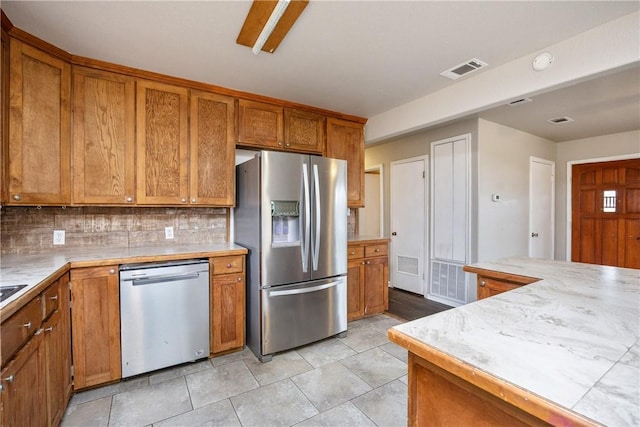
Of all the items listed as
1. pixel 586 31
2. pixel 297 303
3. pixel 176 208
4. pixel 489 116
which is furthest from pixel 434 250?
pixel 176 208

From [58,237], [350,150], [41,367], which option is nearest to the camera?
[41,367]

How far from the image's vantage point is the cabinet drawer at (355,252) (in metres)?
3.18

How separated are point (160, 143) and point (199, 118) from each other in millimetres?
403

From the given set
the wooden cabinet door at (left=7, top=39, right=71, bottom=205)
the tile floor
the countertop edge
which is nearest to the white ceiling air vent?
the countertop edge

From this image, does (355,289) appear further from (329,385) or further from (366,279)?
(329,385)

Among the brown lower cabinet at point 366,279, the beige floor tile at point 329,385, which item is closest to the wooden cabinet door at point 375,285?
the brown lower cabinet at point 366,279

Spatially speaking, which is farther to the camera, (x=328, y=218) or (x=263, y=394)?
(x=328, y=218)

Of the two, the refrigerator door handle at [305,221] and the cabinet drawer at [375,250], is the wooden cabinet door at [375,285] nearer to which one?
the cabinet drawer at [375,250]

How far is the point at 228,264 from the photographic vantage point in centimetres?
248

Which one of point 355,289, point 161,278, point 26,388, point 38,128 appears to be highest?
point 38,128

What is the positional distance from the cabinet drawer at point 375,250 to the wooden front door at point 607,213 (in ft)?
12.5

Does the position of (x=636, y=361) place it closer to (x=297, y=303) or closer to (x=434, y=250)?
(x=297, y=303)

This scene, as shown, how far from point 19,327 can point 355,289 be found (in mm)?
2633

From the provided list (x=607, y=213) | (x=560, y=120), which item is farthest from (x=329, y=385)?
(x=607, y=213)
